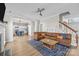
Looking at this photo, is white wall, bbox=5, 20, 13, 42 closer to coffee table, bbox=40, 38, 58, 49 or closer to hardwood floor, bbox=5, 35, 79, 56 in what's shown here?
hardwood floor, bbox=5, 35, 79, 56

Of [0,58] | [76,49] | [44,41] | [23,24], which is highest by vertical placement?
[23,24]

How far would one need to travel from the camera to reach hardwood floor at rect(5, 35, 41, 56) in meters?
1.95

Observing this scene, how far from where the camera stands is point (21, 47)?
6.47 ft

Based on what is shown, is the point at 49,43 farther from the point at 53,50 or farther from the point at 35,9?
the point at 35,9

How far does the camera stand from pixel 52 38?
6.51 ft

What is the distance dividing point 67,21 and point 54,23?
0.23 m

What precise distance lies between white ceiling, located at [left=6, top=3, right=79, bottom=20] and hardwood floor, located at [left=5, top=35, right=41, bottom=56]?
413mm

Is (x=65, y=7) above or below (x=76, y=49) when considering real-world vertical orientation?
above

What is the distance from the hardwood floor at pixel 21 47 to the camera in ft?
6.40

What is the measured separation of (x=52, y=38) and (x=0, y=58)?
0.97 metres

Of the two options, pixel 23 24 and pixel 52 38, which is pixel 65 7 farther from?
pixel 23 24

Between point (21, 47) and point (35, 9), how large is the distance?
703mm

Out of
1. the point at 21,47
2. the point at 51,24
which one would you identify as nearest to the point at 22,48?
the point at 21,47

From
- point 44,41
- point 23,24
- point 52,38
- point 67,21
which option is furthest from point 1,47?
point 67,21
